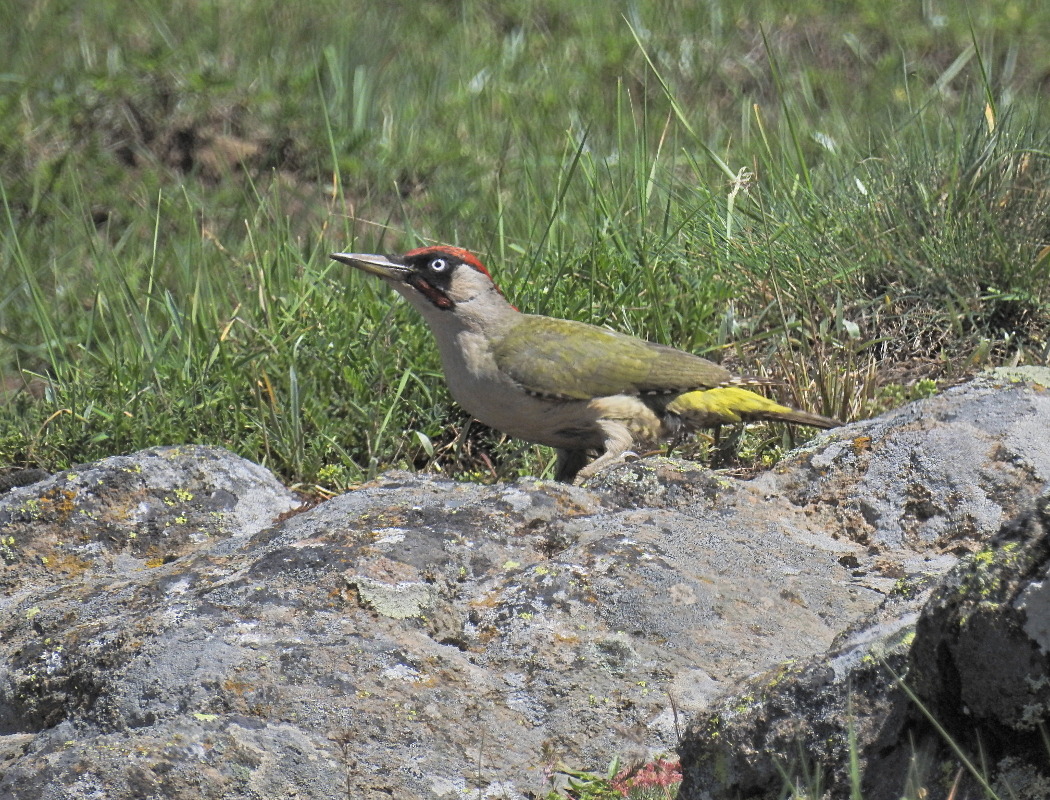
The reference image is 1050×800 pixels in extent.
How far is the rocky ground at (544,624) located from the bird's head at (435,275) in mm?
1266

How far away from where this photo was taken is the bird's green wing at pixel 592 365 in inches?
192

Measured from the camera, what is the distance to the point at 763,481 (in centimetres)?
383

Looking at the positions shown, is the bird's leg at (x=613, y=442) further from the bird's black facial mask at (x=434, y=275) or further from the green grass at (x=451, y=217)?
the bird's black facial mask at (x=434, y=275)

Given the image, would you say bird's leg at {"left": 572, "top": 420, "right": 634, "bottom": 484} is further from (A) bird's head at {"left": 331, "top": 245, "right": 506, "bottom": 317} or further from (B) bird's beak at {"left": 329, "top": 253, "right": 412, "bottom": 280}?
(B) bird's beak at {"left": 329, "top": 253, "right": 412, "bottom": 280}

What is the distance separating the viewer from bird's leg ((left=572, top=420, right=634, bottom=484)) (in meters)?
4.78

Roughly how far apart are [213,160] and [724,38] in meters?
3.55

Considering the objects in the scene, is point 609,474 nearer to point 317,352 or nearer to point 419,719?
point 419,719

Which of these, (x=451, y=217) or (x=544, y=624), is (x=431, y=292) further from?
(x=544, y=624)

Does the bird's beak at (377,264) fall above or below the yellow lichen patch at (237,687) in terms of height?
below

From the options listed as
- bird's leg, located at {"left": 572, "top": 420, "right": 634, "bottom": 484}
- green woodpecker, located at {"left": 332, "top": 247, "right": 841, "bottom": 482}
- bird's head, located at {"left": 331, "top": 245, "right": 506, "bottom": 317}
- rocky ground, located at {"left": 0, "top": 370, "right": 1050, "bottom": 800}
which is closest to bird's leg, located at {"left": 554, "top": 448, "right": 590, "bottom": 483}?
green woodpecker, located at {"left": 332, "top": 247, "right": 841, "bottom": 482}

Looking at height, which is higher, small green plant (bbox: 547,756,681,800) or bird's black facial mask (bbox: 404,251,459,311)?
small green plant (bbox: 547,756,681,800)

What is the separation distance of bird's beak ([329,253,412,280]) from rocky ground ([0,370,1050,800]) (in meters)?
1.17

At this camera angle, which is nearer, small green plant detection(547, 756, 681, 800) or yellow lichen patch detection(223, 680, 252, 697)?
small green plant detection(547, 756, 681, 800)

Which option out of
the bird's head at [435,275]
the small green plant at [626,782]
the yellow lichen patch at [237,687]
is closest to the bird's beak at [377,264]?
the bird's head at [435,275]
